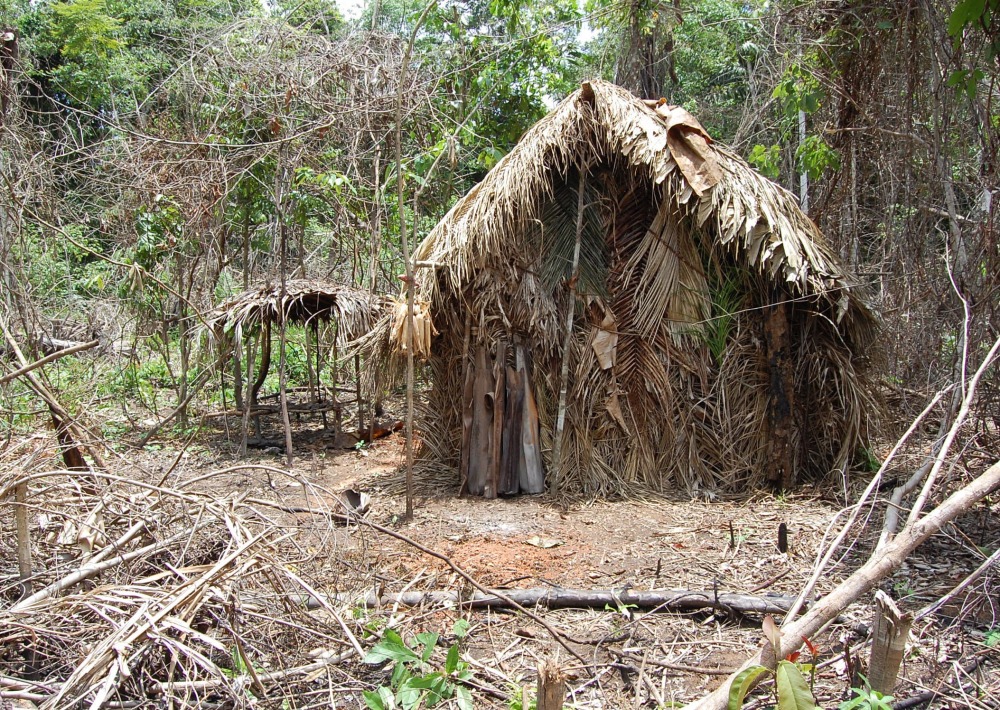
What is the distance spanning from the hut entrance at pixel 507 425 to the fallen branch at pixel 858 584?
14.4ft

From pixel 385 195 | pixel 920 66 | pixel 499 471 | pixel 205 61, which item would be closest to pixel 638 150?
pixel 920 66

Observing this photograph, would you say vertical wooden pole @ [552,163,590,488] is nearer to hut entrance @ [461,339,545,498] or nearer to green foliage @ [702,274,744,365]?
hut entrance @ [461,339,545,498]

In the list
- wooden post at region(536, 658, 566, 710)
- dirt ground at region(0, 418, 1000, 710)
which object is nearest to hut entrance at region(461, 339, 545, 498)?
dirt ground at region(0, 418, 1000, 710)

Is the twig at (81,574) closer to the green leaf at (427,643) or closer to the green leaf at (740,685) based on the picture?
the green leaf at (427,643)

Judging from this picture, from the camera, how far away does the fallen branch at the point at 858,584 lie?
8.97 ft

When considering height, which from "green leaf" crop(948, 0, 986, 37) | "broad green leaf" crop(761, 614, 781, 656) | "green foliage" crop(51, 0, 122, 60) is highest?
"green foliage" crop(51, 0, 122, 60)

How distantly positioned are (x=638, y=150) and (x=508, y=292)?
1.71m

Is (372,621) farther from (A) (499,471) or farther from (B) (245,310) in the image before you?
(B) (245,310)

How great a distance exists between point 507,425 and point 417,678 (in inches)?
154

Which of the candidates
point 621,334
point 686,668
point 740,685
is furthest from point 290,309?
point 740,685

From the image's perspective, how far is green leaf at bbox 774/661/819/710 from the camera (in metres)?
2.49

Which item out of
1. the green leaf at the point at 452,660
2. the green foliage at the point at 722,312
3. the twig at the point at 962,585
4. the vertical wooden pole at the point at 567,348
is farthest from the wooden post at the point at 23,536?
the green foliage at the point at 722,312

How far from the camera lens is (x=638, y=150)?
22.6ft

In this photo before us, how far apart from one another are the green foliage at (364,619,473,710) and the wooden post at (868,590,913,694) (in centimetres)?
171
